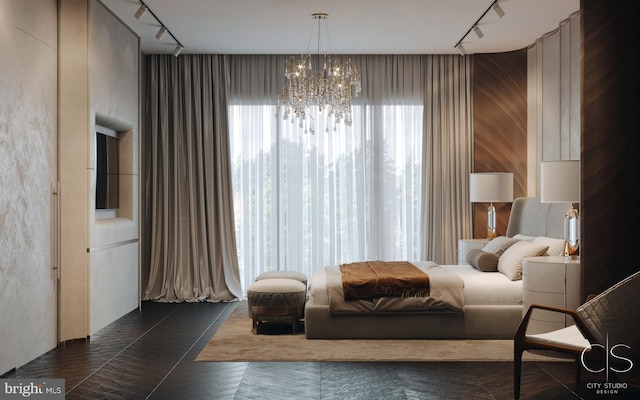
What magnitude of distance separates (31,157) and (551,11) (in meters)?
4.72

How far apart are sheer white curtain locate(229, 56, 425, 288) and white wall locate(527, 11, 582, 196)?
1329 mm

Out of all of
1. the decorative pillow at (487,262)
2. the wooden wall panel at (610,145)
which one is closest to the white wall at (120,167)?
the decorative pillow at (487,262)

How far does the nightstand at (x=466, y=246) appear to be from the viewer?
24.7ft

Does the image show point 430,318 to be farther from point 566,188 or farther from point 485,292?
point 566,188

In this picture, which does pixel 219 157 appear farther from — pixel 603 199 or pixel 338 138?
pixel 603 199

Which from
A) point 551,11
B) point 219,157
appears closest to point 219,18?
point 219,157

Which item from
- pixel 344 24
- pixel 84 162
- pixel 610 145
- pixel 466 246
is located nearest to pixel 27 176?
pixel 84 162

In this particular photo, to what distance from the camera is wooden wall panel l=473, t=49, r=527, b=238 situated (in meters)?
8.12

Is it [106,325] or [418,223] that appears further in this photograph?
[418,223]

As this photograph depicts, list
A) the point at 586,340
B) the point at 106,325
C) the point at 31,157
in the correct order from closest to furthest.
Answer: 1. the point at 586,340
2. the point at 31,157
3. the point at 106,325

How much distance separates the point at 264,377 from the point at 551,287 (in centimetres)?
235

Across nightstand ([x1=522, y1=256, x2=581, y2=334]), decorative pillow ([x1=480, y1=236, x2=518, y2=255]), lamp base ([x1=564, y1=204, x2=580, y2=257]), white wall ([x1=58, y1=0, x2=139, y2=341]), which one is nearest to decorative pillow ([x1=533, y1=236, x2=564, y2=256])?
lamp base ([x1=564, y1=204, x2=580, y2=257])

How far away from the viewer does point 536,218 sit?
7043 millimetres

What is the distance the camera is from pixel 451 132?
328 inches
